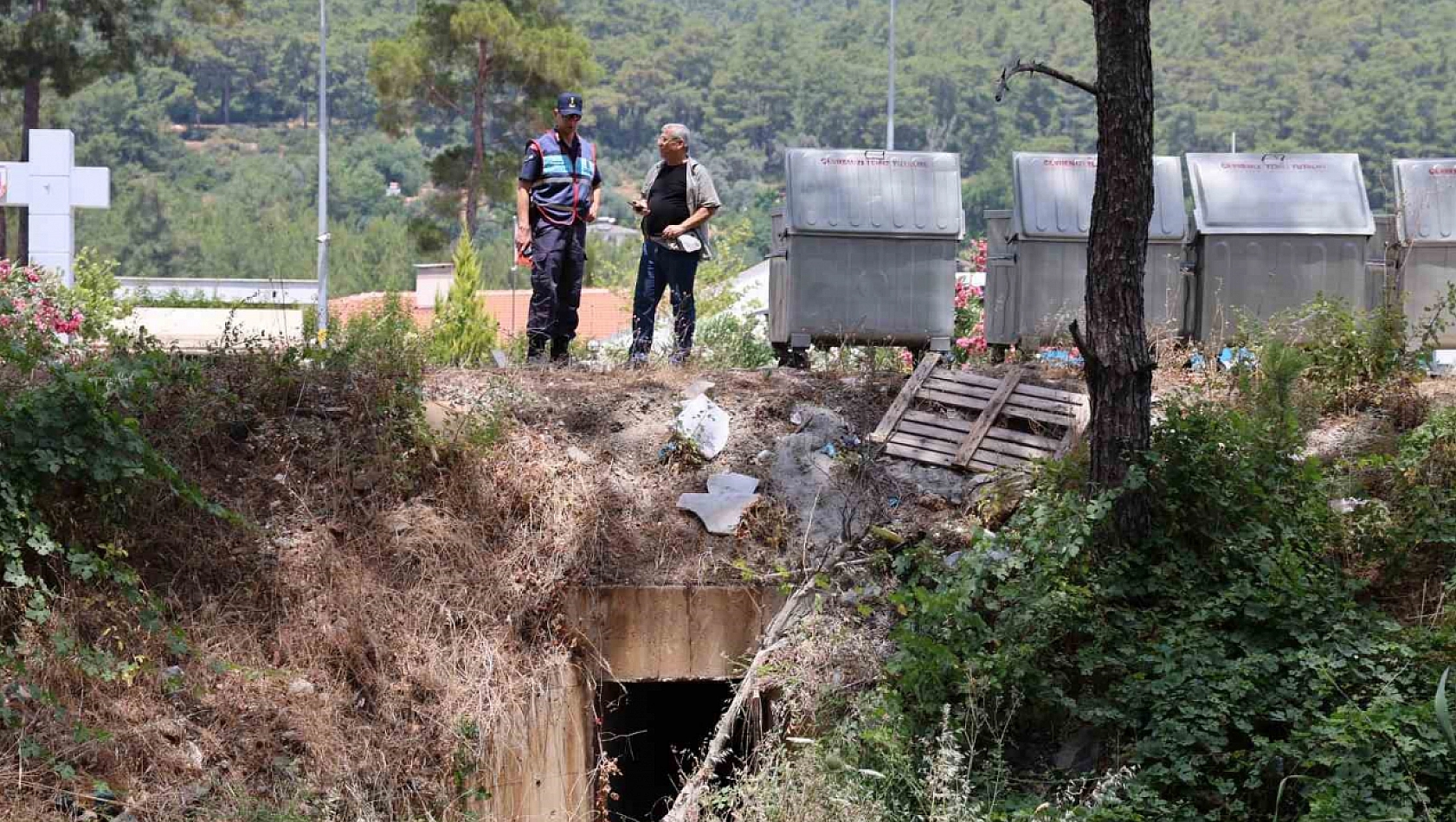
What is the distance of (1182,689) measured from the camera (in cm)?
640

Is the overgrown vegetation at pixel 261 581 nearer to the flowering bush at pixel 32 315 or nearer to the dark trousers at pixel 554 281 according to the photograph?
the flowering bush at pixel 32 315

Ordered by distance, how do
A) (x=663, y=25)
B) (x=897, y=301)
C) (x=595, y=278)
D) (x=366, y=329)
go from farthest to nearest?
(x=663, y=25), (x=595, y=278), (x=897, y=301), (x=366, y=329)

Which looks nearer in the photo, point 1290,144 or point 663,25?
point 1290,144

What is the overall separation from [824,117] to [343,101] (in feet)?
81.2

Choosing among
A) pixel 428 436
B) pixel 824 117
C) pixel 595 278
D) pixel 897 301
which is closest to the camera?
pixel 428 436

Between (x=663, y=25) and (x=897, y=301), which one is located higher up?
(x=663, y=25)

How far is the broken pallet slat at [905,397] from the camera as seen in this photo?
28.2ft

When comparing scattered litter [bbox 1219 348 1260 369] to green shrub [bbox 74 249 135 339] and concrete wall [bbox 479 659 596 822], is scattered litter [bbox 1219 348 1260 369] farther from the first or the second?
green shrub [bbox 74 249 135 339]

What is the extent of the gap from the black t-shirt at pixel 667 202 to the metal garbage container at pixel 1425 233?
4665mm

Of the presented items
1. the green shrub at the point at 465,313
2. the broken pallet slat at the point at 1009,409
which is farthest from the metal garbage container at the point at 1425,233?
the green shrub at the point at 465,313

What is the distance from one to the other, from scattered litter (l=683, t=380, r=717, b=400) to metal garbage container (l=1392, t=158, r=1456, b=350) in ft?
15.4

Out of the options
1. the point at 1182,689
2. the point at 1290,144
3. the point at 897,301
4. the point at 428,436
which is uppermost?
the point at 1290,144

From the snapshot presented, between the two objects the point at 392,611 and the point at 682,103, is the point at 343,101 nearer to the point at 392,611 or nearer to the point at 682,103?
the point at 682,103

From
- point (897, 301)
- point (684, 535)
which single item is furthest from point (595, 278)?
point (684, 535)
